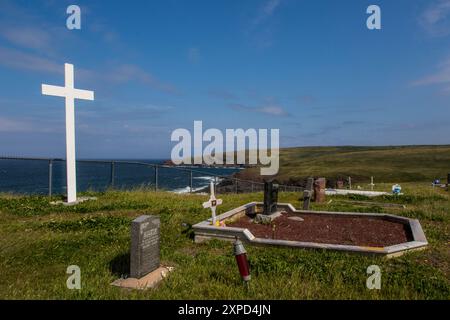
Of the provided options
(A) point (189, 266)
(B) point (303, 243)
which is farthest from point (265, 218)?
(A) point (189, 266)

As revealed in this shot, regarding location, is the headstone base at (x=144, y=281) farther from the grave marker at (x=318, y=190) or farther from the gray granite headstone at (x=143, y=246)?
the grave marker at (x=318, y=190)

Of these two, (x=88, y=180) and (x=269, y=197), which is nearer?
(x=269, y=197)

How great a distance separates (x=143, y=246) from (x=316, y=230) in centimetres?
505

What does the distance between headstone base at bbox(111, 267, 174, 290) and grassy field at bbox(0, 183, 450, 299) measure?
16 cm

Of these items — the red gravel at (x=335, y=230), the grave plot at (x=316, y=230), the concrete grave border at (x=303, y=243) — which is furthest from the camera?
the red gravel at (x=335, y=230)

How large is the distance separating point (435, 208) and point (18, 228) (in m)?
12.9

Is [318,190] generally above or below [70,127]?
below

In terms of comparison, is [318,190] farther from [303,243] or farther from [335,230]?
[303,243]

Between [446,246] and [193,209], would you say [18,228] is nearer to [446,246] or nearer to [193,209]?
[193,209]

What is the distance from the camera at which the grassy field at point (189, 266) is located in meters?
4.96

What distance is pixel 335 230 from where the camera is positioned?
928 cm

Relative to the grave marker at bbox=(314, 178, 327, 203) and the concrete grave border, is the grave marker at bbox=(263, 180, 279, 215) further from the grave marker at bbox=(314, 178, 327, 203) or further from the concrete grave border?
the grave marker at bbox=(314, 178, 327, 203)

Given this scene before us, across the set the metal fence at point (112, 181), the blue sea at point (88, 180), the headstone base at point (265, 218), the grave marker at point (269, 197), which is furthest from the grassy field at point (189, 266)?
the blue sea at point (88, 180)

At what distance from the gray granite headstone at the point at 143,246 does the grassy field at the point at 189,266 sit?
425 millimetres
